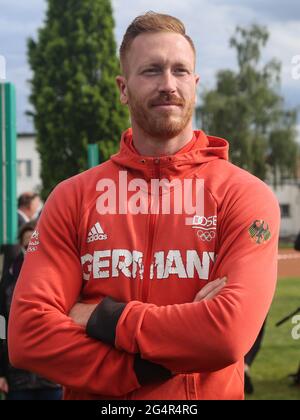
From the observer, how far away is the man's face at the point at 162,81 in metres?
2.20

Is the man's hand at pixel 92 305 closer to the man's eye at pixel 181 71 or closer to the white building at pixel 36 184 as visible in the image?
the man's eye at pixel 181 71

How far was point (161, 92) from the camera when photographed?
220 centimetres

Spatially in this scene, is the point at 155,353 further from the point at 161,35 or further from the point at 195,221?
the point at 161,35

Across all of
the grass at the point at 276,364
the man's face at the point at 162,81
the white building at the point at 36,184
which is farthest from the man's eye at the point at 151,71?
the white building at the point at 36,184

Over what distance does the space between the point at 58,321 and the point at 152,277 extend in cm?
30

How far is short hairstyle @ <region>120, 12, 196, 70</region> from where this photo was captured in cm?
224

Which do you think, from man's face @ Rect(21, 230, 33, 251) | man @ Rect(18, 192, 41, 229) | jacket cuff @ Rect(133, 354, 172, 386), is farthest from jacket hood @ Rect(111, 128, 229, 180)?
man @ Rect(18, 192, 41, 229)

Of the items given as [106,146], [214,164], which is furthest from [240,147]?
[214,164]

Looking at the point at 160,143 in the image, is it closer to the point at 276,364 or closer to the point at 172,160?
the point at 172,160

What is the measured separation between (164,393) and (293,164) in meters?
38.6

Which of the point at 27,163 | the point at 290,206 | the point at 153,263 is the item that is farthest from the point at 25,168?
the point at 153,263

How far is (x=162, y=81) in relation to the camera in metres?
2.20

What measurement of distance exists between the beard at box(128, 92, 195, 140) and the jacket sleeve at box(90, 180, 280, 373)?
33 cm

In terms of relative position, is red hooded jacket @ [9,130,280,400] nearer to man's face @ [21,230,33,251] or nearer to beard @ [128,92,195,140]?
beard @ [128,92,195,140]
